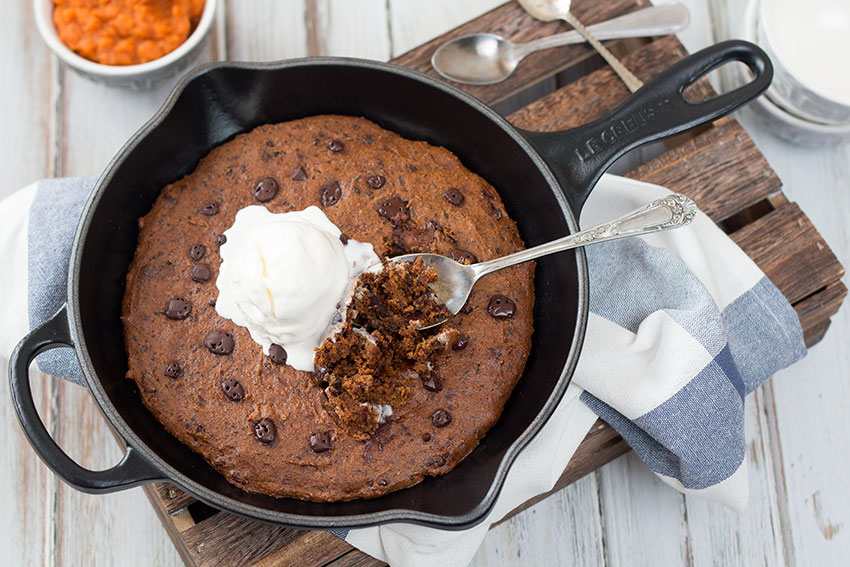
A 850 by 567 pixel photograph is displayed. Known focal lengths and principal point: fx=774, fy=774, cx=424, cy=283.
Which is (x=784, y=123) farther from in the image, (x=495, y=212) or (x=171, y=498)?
(x=171, y=498)

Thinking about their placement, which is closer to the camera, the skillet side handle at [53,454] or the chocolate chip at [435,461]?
the skillet side handle at [53,454]

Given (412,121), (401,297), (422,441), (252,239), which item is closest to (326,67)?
(412,121)

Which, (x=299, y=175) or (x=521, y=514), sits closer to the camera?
(x=299, y=175)

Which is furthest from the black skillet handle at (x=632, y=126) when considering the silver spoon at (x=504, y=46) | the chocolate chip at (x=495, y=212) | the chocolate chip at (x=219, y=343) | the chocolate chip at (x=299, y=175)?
the chocolate chip at (x=219, y=343)

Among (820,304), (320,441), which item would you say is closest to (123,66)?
(320,441)

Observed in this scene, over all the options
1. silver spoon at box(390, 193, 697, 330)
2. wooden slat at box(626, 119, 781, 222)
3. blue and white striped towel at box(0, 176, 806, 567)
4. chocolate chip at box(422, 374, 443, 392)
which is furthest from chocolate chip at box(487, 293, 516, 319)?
wooden slat at box(626, 119, 781, 222)

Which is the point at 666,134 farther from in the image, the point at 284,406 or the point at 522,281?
the point at 284,406

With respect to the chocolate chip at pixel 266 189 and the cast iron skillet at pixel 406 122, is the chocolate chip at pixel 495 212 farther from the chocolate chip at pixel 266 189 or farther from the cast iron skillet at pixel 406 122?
the chocolate chip at pixel 266 189
